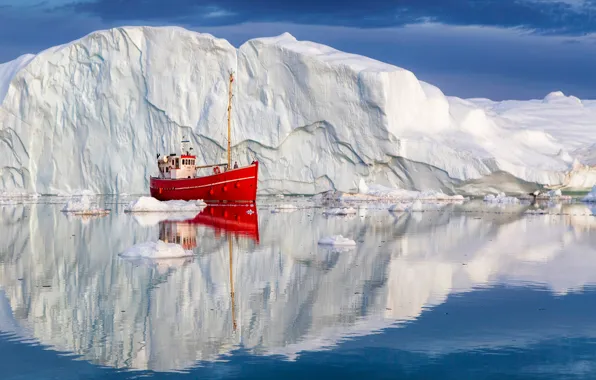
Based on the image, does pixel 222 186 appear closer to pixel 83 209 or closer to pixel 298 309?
pixel 83 209

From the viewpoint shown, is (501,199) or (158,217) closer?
(158,217)

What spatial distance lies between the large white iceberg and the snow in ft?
62.8

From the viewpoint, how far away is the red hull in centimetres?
2567

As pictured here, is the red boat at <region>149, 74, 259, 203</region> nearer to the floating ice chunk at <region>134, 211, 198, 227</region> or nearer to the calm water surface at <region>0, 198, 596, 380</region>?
the floating ice chunk at <region>134, 211, 198, 227</region>

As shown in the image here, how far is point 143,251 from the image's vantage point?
10.4 metres

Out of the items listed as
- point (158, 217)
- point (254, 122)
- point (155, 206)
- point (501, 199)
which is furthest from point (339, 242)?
point (254, 122)

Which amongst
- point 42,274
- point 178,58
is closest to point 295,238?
point 42,274

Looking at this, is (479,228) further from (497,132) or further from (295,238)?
(497,132)

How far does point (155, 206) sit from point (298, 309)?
48.0 ft

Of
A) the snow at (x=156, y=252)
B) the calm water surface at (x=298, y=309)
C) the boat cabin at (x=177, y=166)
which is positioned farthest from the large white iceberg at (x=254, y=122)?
the snow at (x=156, y=252)

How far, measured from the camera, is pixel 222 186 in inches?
1016

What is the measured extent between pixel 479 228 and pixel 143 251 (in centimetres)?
788

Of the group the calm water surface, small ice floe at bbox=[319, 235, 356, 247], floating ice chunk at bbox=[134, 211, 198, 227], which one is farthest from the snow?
floating ice chunk at bbox=[134, 211, 198, 227]

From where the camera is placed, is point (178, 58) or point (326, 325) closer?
point (326, 325)
